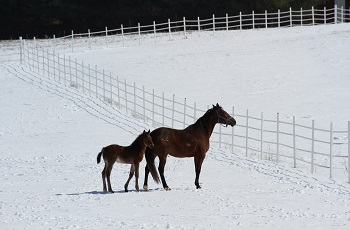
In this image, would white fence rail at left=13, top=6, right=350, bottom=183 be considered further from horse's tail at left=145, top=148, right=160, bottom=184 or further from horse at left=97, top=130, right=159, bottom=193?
horse at left=97, top=130, right=159, bottom=193

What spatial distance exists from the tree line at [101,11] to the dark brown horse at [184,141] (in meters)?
45.6

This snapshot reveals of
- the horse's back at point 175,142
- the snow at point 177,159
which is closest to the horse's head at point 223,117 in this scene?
the horse's back at point 175,142

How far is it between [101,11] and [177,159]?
42393 mm

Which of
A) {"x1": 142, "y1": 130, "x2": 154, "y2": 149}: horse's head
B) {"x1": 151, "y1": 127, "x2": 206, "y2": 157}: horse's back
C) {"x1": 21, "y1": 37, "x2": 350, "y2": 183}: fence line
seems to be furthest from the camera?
{"x1": 21, "y1": 37, "x2": 350, "y2": 183}: fence line

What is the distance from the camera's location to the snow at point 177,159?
14586 mm

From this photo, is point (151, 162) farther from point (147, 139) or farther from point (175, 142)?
point (147, 139)

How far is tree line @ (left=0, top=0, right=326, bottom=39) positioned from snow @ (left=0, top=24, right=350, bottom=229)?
557cm

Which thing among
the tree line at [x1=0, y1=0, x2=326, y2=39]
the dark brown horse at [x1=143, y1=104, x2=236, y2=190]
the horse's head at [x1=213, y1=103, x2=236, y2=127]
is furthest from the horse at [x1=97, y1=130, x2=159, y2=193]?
the tree line at [x1=0, y1=0, x2=326, y2=39]

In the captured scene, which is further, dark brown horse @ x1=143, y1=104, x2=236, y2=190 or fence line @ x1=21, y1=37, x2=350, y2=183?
fence line @ x1=21, y1=37, x2=350, y2=183

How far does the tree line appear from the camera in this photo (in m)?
62.6

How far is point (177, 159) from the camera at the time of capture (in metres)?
22.9

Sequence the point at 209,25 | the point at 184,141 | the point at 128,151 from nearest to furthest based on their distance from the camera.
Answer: the point at 128,151 → the point at 184,141 → the point at 209,25

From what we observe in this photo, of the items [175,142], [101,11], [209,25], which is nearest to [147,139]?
[175,142]

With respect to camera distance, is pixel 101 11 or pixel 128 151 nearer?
pixel 128 151
